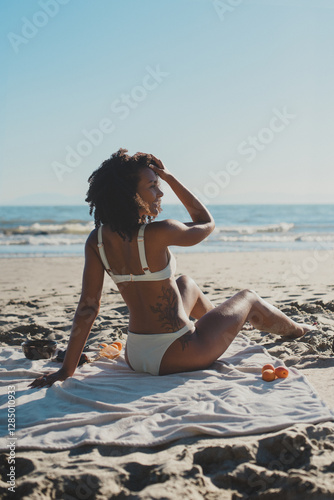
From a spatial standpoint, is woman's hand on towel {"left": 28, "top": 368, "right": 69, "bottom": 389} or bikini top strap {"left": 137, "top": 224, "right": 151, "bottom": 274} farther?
woman's hand on towel {"left": 28, "top": 368, "right": 69, "bottom": 389}

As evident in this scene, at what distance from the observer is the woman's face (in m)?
3.36

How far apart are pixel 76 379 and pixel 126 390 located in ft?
1.26

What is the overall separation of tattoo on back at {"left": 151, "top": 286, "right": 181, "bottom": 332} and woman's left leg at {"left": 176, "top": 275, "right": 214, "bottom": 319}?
0.50m

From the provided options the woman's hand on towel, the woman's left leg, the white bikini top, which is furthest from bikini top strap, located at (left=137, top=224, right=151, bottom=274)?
the woman's hand on towel

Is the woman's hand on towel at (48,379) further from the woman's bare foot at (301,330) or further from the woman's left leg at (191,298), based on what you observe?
the woman's bare foot at (301,330)

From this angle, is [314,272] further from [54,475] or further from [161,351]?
[54,475]

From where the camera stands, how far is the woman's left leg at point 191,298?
13.0 ft

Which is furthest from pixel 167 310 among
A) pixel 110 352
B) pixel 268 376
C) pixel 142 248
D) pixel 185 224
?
pixel 110 352

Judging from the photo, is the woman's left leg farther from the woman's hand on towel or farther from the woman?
the woman's hand on towel

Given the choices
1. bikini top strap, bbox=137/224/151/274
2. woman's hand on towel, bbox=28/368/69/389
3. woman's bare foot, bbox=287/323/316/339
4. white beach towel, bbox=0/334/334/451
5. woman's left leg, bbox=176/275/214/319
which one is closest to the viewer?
white beach towel, bbox=0/334/334/451

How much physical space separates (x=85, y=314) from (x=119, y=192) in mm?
860

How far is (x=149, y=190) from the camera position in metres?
3.39

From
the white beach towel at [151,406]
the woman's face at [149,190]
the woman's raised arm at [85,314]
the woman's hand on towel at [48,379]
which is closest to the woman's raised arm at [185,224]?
the woman's face at [149,190]

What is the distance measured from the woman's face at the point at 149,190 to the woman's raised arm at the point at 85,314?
0.42m
